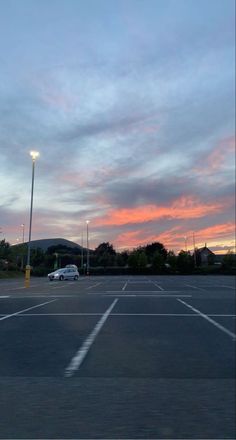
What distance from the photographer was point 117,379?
707 centimetres

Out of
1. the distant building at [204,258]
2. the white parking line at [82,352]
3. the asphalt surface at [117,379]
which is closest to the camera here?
the asphalt surface at [117,379]

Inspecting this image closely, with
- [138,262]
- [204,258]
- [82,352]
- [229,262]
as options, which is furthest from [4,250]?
[82,352]

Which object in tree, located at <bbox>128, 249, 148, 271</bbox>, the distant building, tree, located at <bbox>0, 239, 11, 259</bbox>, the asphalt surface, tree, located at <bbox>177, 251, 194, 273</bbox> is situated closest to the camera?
the asphalt surface

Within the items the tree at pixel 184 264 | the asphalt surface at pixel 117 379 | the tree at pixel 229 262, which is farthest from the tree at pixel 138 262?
the asphalt surface at pixel 117 379

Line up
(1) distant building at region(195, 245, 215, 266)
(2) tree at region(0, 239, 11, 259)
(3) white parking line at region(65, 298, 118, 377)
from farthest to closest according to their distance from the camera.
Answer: (1) distant building at region(195, 245, 215, 266) → (2) tree at region(0, 239, 11, 259) → (3) white parking line at region(65, 298, 118, 377)

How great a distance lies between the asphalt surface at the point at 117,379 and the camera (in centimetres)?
511

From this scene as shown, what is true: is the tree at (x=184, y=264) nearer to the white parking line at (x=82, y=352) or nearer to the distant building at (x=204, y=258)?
the distant building at (x=204, y=258)

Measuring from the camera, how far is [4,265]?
8994 cm

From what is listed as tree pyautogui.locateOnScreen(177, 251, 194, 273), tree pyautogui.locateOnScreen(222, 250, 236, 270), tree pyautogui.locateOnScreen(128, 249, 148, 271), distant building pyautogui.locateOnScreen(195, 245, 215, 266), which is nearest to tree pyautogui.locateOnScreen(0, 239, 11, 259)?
tree pyautogui.locateOnScreen(128, 249, 148, 271)

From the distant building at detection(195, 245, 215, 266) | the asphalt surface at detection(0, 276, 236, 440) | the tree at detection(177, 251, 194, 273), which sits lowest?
the asphalt surface at detection(0, 276, 236, 440)

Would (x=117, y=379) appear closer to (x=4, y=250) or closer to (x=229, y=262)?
(x=4, y=250)

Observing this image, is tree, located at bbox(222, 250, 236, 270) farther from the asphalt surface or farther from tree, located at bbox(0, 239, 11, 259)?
the asphalt surface

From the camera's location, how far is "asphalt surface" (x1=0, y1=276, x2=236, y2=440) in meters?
5.11

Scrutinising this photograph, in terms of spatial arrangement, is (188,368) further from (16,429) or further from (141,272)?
(141,272)
